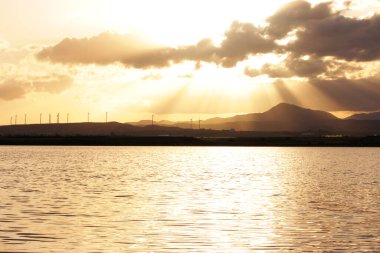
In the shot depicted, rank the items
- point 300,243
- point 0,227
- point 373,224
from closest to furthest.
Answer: point 300,243
point 0,227
point 373,224

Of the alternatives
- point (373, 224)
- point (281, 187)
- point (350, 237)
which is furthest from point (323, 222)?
point (281, 187)

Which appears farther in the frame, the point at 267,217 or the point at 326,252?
the point at 267,217

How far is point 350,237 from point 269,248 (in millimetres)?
6398

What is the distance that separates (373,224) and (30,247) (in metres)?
22.6

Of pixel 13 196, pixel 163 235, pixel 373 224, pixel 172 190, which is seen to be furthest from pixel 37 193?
pixel 373 224

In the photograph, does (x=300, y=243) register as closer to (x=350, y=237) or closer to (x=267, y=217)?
(x=350, y=237)

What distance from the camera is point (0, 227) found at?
134 feet

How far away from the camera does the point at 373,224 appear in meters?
44.0

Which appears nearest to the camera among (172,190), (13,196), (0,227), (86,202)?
(0,227)

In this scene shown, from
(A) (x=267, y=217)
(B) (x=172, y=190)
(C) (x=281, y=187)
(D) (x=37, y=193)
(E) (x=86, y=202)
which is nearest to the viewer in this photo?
(A) (x=267, y=217)

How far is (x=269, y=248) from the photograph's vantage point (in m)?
34.9

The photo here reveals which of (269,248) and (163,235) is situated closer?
(269,248)

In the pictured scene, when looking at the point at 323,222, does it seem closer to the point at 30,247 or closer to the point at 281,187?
the point at 30,247

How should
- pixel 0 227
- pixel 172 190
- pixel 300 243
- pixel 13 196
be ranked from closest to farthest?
1. pixel 300 243
2. pixel 0 227
3. pixel 13 196
4. pixel 172 190
